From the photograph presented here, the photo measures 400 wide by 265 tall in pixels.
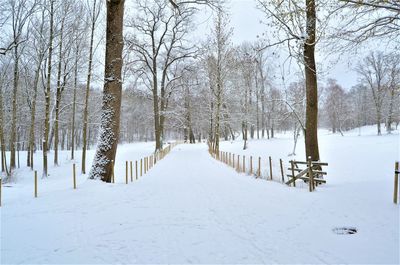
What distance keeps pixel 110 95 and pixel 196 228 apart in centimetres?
656

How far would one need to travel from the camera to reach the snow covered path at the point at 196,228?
4051 mm

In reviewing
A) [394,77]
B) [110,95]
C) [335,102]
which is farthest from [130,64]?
[335,102]

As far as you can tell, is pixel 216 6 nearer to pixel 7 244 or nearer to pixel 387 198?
pixel 387 198

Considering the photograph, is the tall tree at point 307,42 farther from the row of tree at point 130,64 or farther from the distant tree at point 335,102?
the distant tree at point 335,102

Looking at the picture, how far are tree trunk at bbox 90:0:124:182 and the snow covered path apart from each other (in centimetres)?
176

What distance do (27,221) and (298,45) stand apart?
31.9 feet

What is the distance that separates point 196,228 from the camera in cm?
525

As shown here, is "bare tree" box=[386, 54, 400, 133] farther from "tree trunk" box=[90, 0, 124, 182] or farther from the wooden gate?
"tree trunk" box=[90, 0, 124, 182]

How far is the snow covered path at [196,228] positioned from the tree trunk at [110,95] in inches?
69.2

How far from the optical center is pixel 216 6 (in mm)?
11430

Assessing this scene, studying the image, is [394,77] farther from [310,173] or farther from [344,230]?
[344,230]

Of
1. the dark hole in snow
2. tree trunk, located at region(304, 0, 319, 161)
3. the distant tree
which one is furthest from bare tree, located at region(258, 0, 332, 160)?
the distant tree

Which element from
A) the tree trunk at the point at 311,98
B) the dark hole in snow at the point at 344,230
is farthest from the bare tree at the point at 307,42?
the dark hole in snow at the point at 344,230

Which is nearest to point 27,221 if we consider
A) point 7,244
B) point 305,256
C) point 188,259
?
point 7,244
